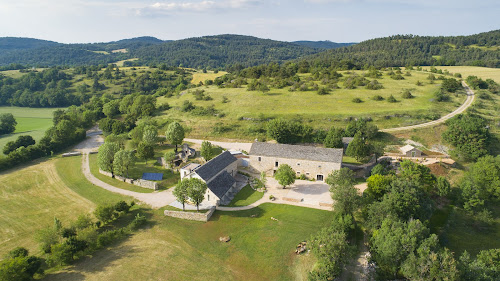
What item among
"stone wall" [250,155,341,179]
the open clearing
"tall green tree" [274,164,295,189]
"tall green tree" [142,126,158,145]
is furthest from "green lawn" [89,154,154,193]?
"tall green tree" [274,164,295,189]

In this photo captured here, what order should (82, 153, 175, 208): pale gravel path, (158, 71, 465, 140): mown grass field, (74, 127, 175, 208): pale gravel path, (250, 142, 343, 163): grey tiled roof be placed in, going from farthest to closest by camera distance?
(158, 71, 465, 140): mown grass field < (250, 142, 343, 163): grey tiled roof < (74, 127, 175, 208): pale gravel path < (82, 153, 175, 208): pale gravel path

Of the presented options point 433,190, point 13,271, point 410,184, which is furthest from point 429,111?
point 13,271

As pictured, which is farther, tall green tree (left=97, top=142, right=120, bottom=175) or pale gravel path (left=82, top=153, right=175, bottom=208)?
tall green tree (left=97, top=142, right=120, bottom=175)

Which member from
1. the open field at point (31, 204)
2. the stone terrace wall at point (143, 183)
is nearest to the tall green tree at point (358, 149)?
the stone terrace wall at point (143, 183)

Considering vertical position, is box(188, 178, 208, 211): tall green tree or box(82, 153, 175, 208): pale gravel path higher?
box(188, 178, 208, 211): tall green tree

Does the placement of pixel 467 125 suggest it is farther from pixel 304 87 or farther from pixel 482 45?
pixel 482 45

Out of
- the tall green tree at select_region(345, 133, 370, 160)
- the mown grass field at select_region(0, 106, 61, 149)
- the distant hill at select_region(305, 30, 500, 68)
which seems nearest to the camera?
the tall green tree at select_region(345, 133, 370, 160)

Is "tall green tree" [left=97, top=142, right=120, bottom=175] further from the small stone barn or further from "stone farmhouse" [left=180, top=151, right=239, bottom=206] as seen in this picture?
the small stone barn
